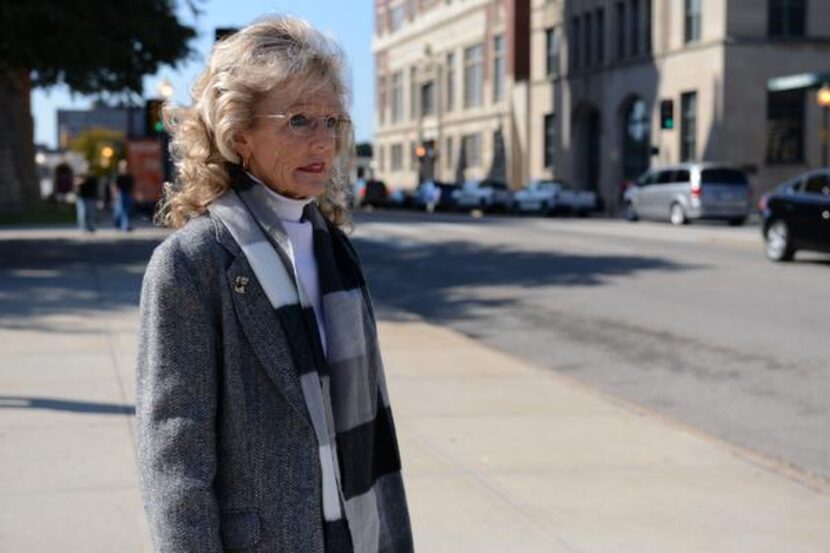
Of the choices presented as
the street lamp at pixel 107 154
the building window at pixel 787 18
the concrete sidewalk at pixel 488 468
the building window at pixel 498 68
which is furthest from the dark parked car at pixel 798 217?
the street lamp at pixel 107 154

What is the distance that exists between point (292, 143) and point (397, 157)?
295 ft

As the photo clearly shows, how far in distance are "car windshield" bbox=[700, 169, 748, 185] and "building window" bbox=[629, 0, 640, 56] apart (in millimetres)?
18576

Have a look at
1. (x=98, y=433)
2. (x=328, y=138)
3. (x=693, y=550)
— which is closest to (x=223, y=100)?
(x=328, y=138)

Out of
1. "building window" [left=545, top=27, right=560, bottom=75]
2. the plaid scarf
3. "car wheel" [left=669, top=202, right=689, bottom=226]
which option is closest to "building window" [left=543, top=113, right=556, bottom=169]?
"building window" [left=545, top=27, right=560, bottom=75]

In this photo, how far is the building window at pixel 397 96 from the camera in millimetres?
90812

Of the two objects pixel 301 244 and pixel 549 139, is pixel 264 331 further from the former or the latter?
pixel 549 139

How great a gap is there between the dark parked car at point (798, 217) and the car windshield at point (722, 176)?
580 inches

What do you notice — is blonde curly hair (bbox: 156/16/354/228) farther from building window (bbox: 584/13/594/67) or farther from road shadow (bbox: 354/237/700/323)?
building window (bbox: 584/13/594/67)

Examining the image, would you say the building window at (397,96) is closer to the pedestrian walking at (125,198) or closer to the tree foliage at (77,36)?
the pedestrian walking at (125,198)

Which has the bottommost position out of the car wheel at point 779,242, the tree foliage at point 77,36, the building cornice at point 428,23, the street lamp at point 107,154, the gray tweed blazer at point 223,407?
the car wheel at point 779,242

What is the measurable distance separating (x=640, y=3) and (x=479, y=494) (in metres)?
49.9

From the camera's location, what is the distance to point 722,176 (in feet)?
121

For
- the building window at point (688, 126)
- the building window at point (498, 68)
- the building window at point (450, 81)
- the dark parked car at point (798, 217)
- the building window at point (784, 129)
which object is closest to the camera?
the dark parked car at point (798, 217)

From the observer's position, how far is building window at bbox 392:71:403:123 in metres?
90.8
